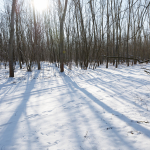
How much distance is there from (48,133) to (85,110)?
47.3 inches

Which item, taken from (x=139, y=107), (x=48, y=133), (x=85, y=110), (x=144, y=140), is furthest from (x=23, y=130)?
(x=139, y=107)

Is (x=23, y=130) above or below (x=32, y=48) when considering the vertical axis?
below

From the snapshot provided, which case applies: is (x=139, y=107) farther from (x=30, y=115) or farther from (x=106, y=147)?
(x=30, y=115)

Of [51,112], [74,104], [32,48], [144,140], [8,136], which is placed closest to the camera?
[144,140]

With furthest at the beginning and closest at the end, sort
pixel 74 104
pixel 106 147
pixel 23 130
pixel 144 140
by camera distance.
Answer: pixel 74 104 → pixel 23 130 → pixel 144 140 → pixel 106 147

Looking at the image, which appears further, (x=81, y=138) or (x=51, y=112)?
(x=51, y=112)

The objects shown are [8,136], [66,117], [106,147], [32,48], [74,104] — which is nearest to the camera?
[106,147]

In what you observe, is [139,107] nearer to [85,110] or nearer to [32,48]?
[85,110]

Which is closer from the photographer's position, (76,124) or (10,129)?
(10,129)

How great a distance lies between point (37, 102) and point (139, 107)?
2907 mm

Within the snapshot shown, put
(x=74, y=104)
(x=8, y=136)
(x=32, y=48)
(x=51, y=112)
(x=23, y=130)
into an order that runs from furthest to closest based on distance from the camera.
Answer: (x=32, y=48), (x=74, y=104), (x=51, y=112), (x=23, y=130), (x=8, y=136)

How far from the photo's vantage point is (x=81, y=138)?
200 centimetres

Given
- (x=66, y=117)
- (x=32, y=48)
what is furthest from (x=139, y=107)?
(x=32, y=48)

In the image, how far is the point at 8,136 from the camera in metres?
2.08
